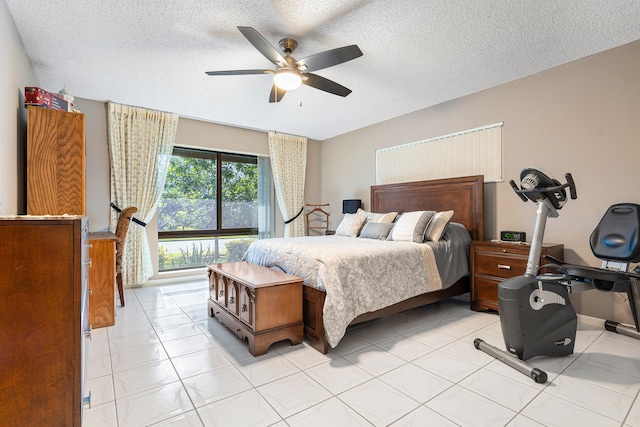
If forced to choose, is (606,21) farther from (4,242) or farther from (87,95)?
(87,95)

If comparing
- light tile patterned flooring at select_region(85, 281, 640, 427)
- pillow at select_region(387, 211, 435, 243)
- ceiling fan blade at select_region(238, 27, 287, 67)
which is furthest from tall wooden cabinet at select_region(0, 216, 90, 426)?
pillow at select_region(387, 211, 435, 243)

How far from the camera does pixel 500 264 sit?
317cm

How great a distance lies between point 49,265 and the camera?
115cm

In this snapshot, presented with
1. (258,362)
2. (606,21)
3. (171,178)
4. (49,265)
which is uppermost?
(606,21)

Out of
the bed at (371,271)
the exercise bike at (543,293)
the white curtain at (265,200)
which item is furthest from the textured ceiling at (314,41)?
the white curtain at (265,200)

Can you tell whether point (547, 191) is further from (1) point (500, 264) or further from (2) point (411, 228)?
(2) point (411, 228)

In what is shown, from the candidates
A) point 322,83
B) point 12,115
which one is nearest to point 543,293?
point 322,83

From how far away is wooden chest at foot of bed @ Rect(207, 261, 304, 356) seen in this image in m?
2.34

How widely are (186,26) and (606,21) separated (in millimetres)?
3264

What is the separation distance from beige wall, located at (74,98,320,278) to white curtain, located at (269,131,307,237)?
0.16m

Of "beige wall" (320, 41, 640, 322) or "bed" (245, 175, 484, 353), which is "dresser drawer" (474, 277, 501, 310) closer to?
"bed" (245, 175, 484, 353)

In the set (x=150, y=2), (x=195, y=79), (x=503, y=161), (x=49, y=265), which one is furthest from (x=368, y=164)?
(x=49, y=265)

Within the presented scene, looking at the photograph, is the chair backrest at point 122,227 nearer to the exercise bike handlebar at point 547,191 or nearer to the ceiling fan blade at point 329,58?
the ceiling fan blade at point 329,58

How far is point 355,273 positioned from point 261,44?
73.7 inches
